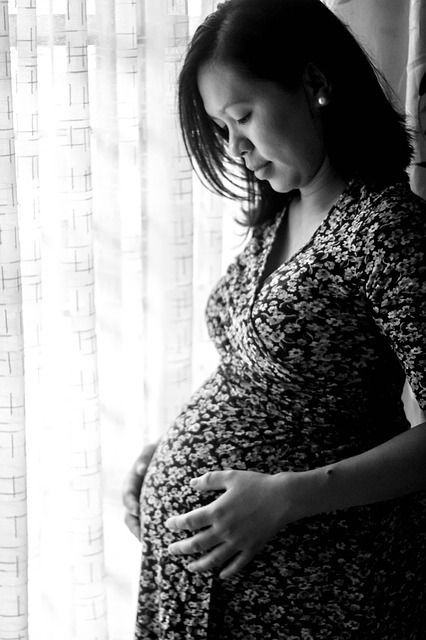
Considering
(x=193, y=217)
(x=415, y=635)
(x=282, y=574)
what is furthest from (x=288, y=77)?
(x=415, y=635)

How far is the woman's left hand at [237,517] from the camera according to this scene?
1.10m

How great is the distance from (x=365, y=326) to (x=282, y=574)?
1.18 feet

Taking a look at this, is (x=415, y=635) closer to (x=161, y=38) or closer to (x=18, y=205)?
(x=18, y=205)

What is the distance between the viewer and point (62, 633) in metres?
1.59

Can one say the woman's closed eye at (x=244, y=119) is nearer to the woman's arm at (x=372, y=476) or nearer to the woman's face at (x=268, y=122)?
the woman's face at (x=268, y=122)

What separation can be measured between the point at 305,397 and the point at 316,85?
0.43 m

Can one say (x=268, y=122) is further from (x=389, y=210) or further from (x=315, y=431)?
(x=315, y=431)

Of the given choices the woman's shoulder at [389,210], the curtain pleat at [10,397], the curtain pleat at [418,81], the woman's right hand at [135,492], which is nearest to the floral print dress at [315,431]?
the woman's shoulder at [389,210]

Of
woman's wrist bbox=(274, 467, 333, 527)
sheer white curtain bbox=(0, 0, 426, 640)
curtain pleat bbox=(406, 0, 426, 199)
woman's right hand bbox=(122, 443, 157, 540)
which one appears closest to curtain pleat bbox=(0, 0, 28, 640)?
sheer white curtain bbox=(0, 0, 426, 640)

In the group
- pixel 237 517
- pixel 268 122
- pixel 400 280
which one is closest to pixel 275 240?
pixel 268 122

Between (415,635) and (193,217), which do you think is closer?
(415,635)

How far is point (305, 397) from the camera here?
46.4 inches

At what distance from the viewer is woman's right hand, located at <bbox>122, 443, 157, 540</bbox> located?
1416 millimetres

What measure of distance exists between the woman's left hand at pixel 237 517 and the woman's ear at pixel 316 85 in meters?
0.50
